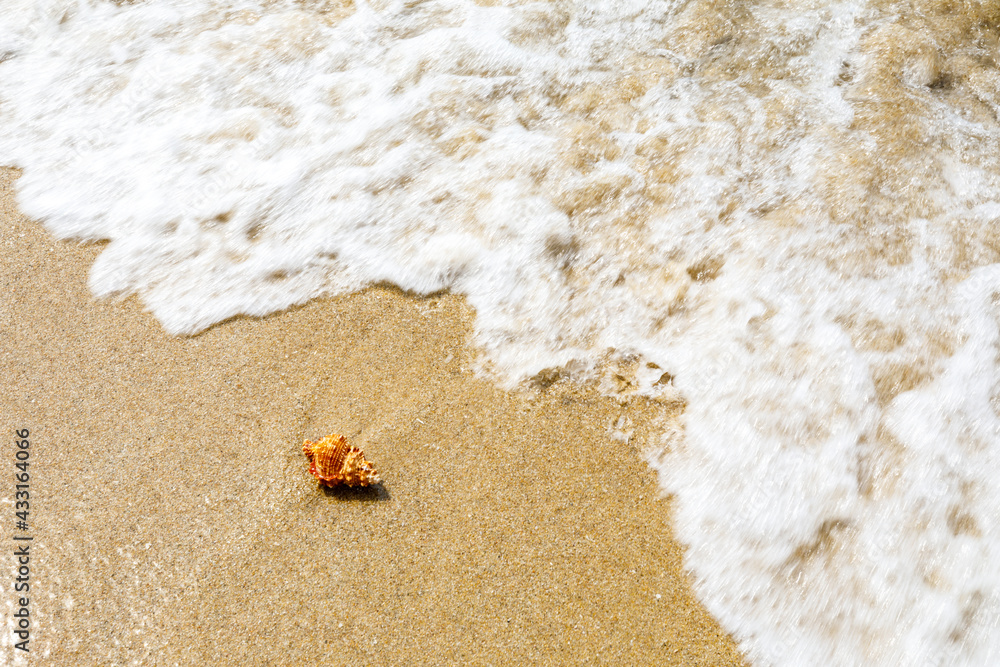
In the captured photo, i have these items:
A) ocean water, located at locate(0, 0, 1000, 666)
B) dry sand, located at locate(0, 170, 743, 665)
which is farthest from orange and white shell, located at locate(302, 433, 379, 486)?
ocean water, located at locate(0, 0, 1000, 666)

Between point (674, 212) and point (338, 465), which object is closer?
point (338, 465)

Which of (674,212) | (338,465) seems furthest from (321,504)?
(674,212)

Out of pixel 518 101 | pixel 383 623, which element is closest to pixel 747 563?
pixel 383 623

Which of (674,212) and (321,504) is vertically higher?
(674,212)

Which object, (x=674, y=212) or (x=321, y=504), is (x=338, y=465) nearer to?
(x=321, y=504)

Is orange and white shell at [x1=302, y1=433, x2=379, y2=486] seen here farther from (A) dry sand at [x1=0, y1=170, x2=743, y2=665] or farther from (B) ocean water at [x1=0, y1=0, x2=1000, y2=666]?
(B) ocean water at [x1=0, y1=0, x2=1000, y2=666]

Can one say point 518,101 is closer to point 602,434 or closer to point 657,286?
point 657,286
